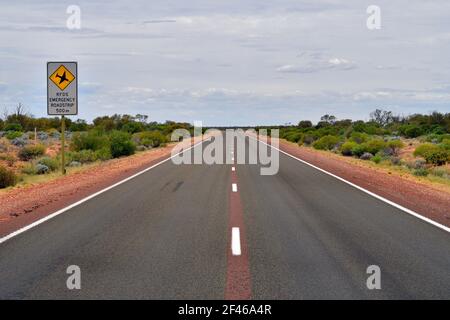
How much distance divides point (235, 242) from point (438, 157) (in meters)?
29.3

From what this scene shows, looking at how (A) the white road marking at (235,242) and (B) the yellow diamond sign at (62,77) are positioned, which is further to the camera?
(B) the yellow diamond sign at (62,77)

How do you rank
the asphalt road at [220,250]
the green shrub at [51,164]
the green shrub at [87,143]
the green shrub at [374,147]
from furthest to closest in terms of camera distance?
the green shrub at [374,147] < the green shrub at [87,143] < the green shrub at [51,164] < the asphalt road at [220,250]

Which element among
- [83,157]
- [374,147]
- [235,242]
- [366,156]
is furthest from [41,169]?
[374,147]

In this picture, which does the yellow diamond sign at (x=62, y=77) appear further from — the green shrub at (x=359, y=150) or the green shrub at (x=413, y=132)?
the green shrub at (x=413, y=132)

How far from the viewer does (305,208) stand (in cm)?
1399

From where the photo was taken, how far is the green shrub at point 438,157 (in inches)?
1425

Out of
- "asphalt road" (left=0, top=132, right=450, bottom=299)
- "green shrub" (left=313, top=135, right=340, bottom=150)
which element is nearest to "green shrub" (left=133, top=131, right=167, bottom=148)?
"green shrub" (left=313, top=135, right=340, bottom=150)

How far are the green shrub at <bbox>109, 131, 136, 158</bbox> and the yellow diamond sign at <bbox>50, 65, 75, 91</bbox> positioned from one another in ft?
64.1

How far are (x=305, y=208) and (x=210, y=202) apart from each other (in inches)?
95.6

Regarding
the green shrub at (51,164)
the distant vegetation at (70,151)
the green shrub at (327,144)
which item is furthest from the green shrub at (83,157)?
the green shrub at (327,144)

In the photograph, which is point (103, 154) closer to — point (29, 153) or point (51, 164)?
point (29, 153)

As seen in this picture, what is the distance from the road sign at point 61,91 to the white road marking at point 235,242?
1510 cm
